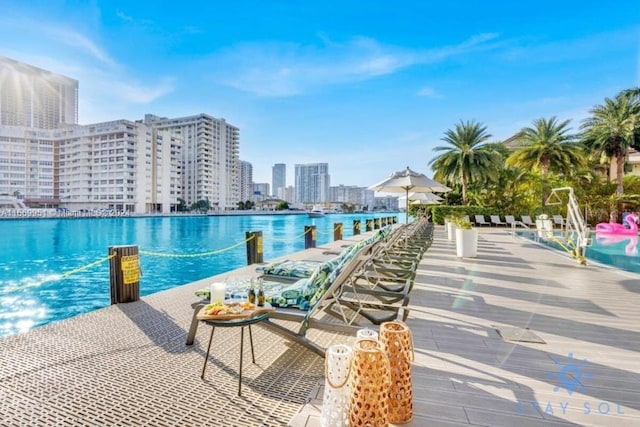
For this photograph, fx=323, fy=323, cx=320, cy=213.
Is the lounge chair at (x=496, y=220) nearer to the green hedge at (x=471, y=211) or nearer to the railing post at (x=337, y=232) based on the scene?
the green hedge at (x=471, y=211)

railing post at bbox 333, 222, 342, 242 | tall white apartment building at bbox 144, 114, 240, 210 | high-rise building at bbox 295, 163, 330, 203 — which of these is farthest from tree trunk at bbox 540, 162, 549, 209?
high-rise building at bbox 295, 163, 330, 203

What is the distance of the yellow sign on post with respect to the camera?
479cm

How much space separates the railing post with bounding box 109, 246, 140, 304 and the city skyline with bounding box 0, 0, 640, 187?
10.5m

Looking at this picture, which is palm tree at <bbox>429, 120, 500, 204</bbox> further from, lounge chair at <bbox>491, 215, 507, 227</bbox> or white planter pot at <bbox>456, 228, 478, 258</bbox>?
white planter pot at <bbox>456, 228, 478, 258</bbox>

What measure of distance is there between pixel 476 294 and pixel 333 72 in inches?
579

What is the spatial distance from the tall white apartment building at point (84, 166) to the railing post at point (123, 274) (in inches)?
3376

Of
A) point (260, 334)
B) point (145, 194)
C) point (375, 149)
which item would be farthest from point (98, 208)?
point (260, 334)

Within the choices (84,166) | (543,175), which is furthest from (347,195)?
(543,175)

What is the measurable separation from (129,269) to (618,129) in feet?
112

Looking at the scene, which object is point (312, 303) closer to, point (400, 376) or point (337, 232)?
point (400, 376)

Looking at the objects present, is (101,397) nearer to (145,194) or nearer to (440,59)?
(440,59)

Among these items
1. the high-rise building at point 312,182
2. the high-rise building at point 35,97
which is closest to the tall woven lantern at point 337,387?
the high-rise building at point 35,97

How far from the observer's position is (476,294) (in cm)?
530

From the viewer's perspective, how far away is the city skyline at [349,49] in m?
12.4
